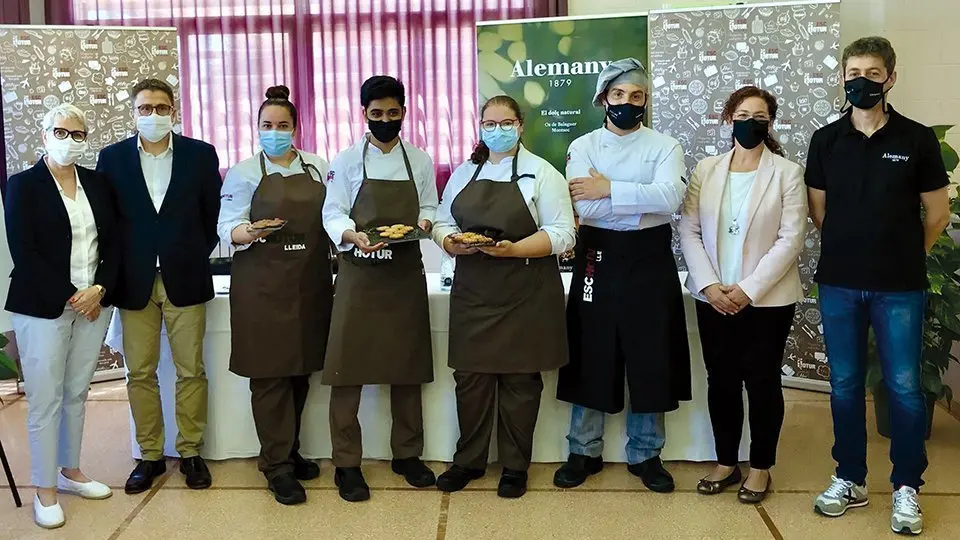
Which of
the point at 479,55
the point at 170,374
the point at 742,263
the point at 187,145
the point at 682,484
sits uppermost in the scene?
the point at 479,55

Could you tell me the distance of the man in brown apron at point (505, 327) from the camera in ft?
10.2

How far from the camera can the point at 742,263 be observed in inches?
118

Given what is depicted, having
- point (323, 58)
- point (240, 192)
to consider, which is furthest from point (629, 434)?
point (323, 58)

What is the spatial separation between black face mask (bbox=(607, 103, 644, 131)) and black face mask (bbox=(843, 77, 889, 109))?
2.35 feet

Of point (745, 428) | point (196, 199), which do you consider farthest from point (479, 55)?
point (745, 428)

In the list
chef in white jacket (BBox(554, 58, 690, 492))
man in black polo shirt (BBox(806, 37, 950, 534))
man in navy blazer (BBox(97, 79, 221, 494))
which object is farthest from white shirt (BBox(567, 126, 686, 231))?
man in navy blazer (BBox(97, 79, 221, 494))

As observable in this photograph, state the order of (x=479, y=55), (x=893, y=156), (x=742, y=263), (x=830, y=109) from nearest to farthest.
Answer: (x=893, y=156), (x=742, y=263), (x=830, y=109), (x=479, y=55)

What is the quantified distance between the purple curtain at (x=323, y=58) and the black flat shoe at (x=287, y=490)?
119 inches

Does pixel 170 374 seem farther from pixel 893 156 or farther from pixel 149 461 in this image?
pixel 893 156

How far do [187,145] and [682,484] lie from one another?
2.40 meters

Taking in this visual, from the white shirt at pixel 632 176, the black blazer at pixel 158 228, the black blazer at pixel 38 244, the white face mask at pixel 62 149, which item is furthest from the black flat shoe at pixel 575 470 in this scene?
the white face mask at pixel 62 149

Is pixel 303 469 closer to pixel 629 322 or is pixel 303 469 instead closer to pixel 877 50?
pixel 629 322

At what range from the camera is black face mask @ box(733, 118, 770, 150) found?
117 inches

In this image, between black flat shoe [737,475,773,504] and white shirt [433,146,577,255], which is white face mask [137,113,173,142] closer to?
white shirt [433,146,577,255]
